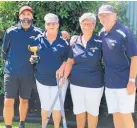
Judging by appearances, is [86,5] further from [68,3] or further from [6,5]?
[6,5]

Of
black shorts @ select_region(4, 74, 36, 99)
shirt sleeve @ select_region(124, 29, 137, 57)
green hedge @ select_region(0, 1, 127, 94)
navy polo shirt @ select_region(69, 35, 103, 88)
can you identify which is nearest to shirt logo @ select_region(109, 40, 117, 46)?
shirt sleeve @ select_region(124, 29, 137, 57)

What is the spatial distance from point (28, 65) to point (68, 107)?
1549 millimetres

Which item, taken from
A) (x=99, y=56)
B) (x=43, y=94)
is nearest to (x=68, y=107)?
(x=43, y=94)

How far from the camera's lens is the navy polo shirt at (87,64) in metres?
5.45

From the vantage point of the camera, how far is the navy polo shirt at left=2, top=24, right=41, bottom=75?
232 inches

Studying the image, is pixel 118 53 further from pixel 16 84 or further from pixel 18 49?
pixel 16 84

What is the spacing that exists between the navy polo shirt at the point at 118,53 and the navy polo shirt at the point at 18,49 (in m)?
1.19

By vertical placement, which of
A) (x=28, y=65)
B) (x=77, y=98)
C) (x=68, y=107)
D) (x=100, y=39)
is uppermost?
(x=100, y=39)

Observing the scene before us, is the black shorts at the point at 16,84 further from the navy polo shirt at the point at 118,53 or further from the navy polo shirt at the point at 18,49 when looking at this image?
the navy polo shirt at the point at 118,53

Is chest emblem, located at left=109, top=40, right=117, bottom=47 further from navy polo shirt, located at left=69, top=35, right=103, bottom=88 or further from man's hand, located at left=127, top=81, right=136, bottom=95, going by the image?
man's hand, located at left=127, top=81, right=136, bottom=95

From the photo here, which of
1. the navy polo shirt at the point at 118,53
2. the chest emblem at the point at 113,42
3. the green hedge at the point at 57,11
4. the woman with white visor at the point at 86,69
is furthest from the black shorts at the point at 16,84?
the chest emblem at the point at 113,42

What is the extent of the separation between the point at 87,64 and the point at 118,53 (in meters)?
0.50

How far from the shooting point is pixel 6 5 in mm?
7043

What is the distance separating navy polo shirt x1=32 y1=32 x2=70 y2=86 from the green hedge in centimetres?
127
